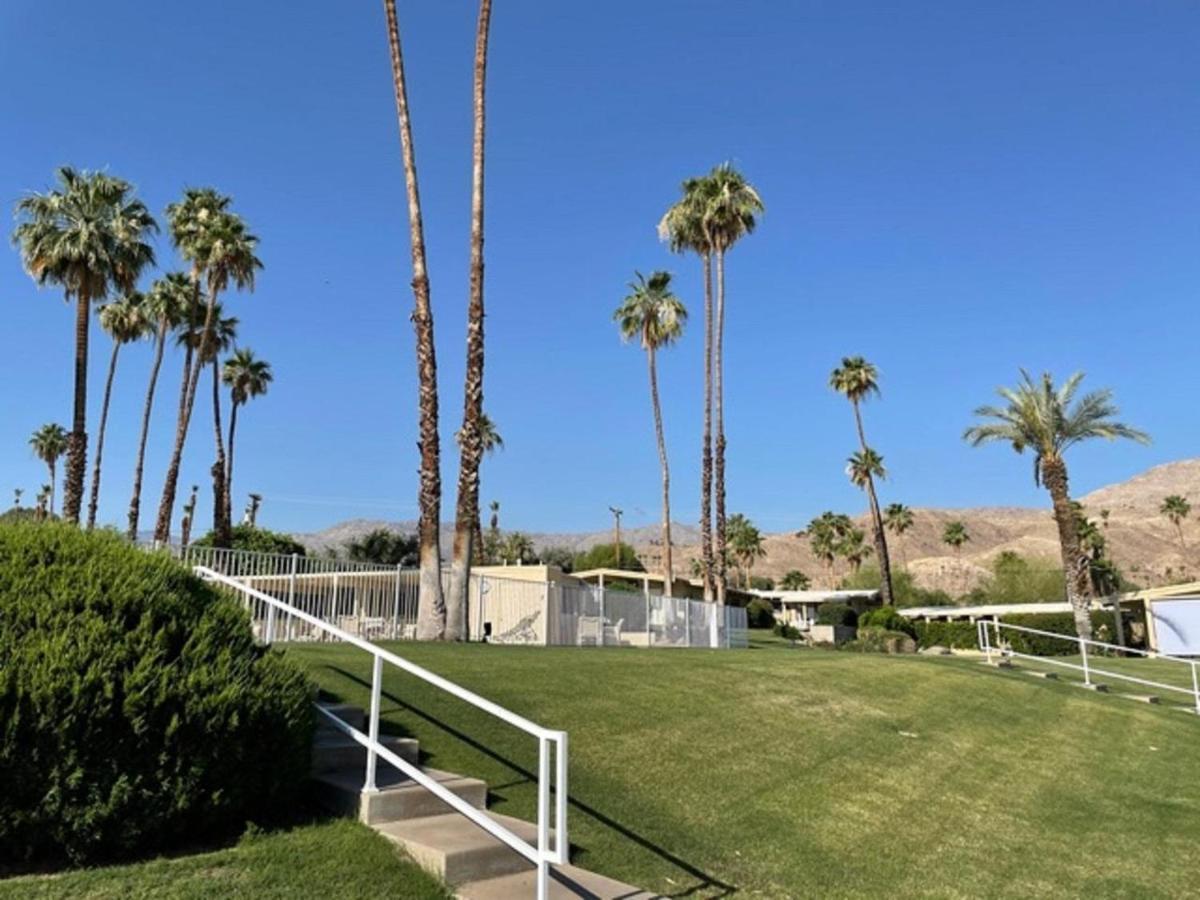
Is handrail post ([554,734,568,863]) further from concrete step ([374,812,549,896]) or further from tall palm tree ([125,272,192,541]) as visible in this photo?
tall palm tree ([125,272,192,541])

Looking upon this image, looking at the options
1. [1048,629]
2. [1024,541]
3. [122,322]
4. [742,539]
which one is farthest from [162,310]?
[1024,541]

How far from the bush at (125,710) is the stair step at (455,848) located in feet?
2.66

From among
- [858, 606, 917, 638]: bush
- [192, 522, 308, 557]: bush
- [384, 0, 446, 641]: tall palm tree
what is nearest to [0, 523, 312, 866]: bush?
[384, 0, 446, 641]: tall palm tree

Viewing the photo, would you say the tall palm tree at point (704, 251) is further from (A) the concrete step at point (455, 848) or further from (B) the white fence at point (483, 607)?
(A) the concrete step at point (455, 848)

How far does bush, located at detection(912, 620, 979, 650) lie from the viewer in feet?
142

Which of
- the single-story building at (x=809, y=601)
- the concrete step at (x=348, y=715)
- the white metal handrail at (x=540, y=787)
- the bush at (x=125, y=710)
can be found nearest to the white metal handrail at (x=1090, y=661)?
the concrete step at (x=348, y=715)

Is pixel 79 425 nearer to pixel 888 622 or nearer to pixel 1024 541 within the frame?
pixel 888 622

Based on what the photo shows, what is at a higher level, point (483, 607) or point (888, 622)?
point (888, 622)

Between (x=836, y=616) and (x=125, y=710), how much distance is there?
5667cm

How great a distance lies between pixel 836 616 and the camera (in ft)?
189

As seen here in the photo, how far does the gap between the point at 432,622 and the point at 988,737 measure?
10637 millimetres

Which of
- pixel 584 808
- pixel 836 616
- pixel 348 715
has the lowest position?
pixel 584 808

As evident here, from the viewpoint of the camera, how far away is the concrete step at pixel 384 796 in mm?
5684

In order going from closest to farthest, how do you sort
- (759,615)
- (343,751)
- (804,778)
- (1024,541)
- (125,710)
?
(125,710)
(343,751)
(804,778)
(759,615)
(1024,541)
